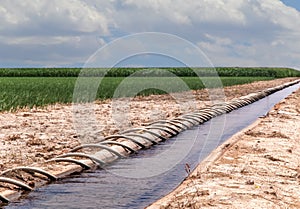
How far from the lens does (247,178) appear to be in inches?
261

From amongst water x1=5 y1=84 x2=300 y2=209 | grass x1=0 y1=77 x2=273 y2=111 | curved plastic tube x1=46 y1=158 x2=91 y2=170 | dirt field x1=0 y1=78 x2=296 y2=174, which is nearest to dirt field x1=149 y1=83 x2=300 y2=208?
water x1=5 y1=84 x2=300 y2=209

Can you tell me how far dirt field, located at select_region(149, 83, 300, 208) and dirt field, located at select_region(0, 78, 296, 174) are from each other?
8.08 feet

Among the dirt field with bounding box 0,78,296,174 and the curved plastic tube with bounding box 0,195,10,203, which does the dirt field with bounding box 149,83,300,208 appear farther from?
the dirt field with bounding box 0,78,296,174

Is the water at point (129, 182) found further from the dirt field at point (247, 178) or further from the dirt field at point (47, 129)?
the dirt field at point (47, 129)

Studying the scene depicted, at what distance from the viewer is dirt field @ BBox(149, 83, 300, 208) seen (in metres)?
5.51

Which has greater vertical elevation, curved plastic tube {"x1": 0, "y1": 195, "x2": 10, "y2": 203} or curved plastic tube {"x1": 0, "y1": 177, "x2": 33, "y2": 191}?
curved plastic tube {"x1": 0, "y1": 177, "x2": 33, "y2": 191}

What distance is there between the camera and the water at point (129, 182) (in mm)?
6176

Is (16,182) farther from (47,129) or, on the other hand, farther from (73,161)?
(47,129)

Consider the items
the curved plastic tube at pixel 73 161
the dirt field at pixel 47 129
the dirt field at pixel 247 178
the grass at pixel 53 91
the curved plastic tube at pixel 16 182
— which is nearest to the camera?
the dirt field at pixel 247 178

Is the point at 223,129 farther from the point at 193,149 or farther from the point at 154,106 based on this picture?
the point at 154,106

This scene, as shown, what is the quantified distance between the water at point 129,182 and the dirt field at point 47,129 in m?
1.09

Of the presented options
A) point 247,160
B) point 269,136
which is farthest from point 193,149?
point 247,160

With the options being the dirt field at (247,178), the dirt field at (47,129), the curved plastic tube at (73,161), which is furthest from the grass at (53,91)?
the dirt field at (247,178)

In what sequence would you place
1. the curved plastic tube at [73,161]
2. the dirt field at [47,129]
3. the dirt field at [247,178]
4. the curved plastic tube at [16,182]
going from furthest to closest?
the dirt field at [47,129] < the curved plastic tube at [73,161] < the curved plastic tube at [16,182] < the dirt field at [247,178]
